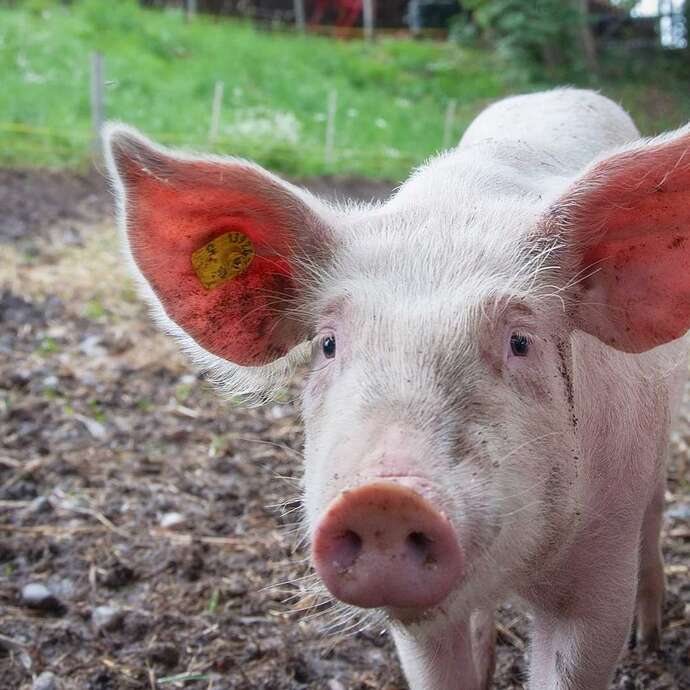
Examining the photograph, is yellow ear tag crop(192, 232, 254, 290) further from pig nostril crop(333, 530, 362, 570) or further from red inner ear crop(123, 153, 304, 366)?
pig nostril crop(333, 530, 362, 570)

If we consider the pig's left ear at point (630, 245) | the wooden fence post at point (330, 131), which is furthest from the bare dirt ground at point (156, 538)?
the wooden fence post at point (330, 131)

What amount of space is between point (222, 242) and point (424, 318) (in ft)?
2.67

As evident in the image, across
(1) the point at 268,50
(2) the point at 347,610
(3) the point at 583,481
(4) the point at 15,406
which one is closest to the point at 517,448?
(3) the point at 583,481

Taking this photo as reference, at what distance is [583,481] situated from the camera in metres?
2.78

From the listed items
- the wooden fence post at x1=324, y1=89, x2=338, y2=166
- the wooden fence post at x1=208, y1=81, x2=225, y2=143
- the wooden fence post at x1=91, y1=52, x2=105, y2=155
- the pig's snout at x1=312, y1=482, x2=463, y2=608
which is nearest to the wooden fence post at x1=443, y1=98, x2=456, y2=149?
the wooden fence post at x1=324, y1=89, x2=338, y2=166

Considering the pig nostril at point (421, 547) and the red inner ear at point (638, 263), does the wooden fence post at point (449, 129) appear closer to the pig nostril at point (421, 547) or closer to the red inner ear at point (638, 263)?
the red inner ear at point (638, 263)

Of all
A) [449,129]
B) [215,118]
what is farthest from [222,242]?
[449,129]

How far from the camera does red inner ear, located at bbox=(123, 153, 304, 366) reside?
2668 mm

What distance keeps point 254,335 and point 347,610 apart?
86 cm

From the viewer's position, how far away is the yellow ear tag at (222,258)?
9.52ft

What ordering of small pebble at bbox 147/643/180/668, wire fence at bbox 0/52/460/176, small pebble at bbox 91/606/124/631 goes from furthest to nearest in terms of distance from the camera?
wire fence at bbox 0/52/460/176
small pebble at bbox 91/606/124/631
small pebble at bbox 147/643/180/668

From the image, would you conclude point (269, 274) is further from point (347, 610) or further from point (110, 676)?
point (110, 676)

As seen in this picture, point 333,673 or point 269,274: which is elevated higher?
point 269,274

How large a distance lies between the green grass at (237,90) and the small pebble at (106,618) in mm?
10321
